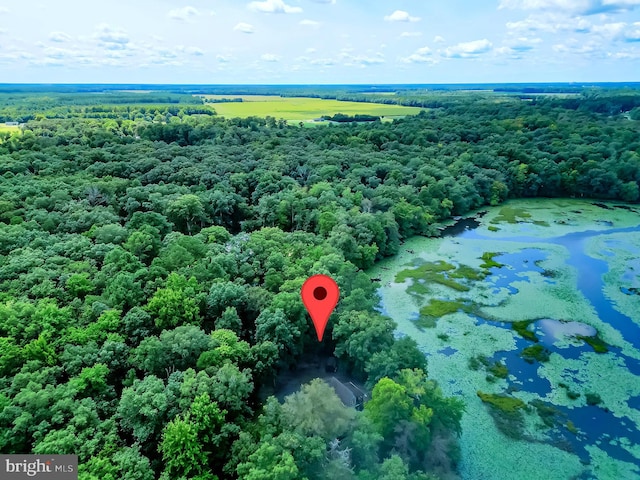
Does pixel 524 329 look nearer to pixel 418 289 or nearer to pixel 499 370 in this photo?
pixel 499 370

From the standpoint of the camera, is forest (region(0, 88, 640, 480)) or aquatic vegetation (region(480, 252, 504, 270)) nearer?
forest (region(0, 88, 640, 480))

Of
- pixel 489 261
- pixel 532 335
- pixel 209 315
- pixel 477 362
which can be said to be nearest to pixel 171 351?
pixel 209 315

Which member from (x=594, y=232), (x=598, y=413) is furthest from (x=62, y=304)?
(x=594, y=232)

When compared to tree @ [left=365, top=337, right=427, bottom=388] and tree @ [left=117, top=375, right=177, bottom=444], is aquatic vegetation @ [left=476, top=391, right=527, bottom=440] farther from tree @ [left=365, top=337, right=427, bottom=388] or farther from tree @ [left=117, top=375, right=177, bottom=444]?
tree @ [left=117, top=375, right=177, bottom=444]

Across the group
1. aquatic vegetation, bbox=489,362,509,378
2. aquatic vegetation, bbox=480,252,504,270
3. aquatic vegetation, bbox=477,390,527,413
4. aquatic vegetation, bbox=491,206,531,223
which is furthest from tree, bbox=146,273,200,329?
aquatic vegetation, bbox=491,206,531,223

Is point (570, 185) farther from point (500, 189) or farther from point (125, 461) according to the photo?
point (125, 461)

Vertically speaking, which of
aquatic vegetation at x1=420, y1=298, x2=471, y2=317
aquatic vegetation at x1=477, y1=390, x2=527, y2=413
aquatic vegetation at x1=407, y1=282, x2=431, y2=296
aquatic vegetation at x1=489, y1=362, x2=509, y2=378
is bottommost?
aquatic vegetation at x1=407, y1=282, x2=431, y2=296
